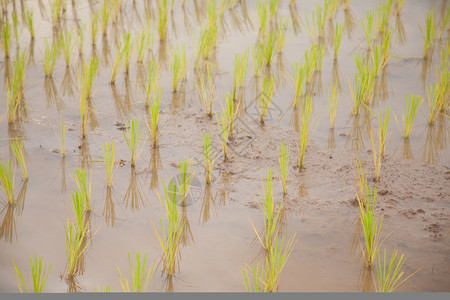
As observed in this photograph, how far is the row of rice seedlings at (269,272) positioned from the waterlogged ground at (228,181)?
4 cm

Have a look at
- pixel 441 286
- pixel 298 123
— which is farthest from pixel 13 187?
pixel 441 286

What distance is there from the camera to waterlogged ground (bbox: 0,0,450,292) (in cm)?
279

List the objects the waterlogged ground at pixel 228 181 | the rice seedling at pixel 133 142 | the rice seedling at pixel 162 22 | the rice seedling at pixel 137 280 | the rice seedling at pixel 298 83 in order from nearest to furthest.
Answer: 1. the rice seedling at pixel 137 280
2. the waterlogged ground at pixel 228 181
3. the rice seedling at pixel 133 142
4. the rice seedling at pixel 298 83
5. the rice seedling at pixel 162 22

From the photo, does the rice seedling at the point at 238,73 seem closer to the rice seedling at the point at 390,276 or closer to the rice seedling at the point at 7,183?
the rice seedling at the point at 7,183

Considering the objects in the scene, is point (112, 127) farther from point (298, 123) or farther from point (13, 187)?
point (298, 123)

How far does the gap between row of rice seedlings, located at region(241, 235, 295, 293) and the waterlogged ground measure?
42 millimetres

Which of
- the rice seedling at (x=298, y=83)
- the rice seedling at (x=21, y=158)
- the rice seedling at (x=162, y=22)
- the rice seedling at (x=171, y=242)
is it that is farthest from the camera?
the rice seedling at (x=162, y=22)

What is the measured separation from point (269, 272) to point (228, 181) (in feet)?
3.20

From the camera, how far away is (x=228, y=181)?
3.46 metres

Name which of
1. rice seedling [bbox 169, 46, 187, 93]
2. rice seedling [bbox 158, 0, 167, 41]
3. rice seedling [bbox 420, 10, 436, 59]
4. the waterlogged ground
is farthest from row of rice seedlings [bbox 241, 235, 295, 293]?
rice seedling [bbox 158, 0, 167, 41]

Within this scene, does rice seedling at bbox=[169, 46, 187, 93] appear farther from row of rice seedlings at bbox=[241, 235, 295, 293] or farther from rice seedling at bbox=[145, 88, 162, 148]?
row of rice seedlings at bbox=[241, 235, 295, 293]

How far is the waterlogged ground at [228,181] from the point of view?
2.79 metres

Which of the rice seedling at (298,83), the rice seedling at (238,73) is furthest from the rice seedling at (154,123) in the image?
the rice seedling at (298,83)

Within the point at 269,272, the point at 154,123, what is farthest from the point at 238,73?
the point at 269,272
